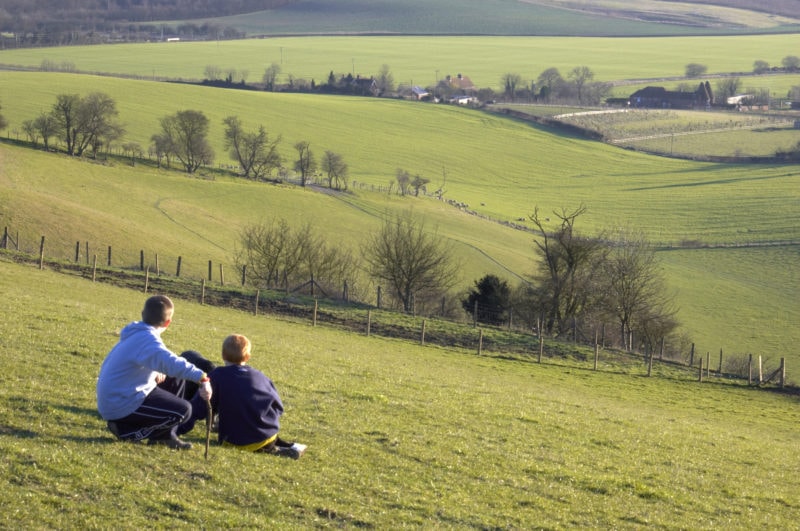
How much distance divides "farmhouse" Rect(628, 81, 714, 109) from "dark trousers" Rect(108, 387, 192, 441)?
17956 cm

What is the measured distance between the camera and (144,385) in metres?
11.5

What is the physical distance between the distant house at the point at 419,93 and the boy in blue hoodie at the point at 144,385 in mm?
161964

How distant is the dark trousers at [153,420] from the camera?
11430mm

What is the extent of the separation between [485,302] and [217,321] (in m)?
21.8

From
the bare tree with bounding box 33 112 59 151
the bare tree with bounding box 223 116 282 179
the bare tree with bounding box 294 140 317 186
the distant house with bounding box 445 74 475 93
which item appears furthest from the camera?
the distant house with bounding box 445 74 475 93

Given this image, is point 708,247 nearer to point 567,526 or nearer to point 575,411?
point 575,411

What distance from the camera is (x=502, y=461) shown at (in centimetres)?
1366

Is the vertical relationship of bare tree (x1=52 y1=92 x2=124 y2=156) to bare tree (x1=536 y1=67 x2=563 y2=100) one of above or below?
below

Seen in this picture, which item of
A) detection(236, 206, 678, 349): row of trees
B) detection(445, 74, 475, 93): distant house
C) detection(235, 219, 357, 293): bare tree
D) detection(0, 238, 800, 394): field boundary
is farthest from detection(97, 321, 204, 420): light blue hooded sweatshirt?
detection(445, 74, 475, 93): distant house

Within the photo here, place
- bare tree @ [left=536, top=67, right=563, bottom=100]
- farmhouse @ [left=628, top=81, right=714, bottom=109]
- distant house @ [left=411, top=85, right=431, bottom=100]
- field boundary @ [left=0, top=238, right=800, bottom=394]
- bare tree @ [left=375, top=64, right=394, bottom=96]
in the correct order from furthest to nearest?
bare tree @ [left=536, top=67, right=563, bottom=100] < farmhouse @ [left=628, top=81, right=714, bottom=109] < bare tree @ [left=375, top=64, right=394, bottom=96] < distant house @ [left=411, top=85, right=431, bottom=100] < field boundary @ [left=0, top=238, right=800, bottom=394]

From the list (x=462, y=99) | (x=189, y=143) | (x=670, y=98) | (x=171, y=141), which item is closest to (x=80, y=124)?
(x=171, y=141)

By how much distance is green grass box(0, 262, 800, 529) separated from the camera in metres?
9.99

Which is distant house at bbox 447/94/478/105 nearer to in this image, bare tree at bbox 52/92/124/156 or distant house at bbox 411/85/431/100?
distant house at bbox 411/85/431/100

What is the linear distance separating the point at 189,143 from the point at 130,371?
81.8m
